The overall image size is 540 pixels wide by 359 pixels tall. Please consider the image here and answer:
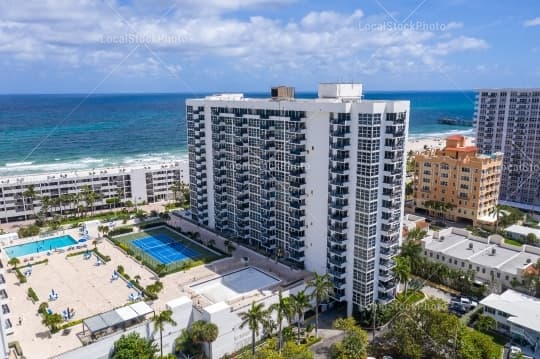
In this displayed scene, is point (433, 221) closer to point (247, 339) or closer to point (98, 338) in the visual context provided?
point (247, 339)

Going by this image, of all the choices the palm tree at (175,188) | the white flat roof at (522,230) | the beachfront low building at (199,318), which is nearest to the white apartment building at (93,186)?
the palm tree at (175,188)

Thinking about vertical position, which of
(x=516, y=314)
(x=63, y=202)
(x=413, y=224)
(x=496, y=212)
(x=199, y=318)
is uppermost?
(x=63, y=202)

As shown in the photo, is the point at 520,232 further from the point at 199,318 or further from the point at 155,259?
the point at 155,259

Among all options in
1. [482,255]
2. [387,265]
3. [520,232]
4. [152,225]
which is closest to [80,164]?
[152,225]

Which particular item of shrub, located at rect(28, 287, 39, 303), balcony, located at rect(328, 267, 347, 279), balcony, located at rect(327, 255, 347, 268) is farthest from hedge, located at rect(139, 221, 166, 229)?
balcony, located at rect(328, 267, 347, 279)

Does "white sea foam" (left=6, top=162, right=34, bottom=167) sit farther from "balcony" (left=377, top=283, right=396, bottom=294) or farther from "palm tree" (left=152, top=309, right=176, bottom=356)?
"balcony" (left=377, top=283, right=396, bottom=294)

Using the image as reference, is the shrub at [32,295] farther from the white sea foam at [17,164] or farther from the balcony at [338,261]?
the white sea foam at [17,164]
